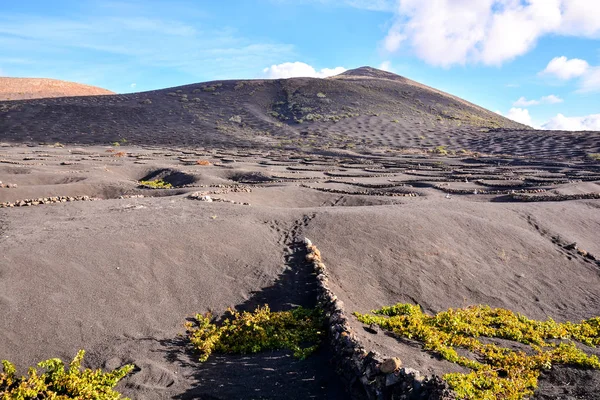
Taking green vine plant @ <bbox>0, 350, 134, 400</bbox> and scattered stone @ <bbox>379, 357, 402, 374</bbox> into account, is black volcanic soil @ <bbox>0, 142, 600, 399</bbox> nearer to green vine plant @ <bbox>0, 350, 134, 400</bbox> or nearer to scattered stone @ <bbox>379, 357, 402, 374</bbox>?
green vine plant @ <bbox>0, 350, 134, 400</bbox>

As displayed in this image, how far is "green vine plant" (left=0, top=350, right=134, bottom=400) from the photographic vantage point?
4.95 metres

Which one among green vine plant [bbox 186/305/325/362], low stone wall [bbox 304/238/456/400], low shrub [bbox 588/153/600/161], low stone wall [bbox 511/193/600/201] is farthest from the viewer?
low shrub [bbox 588/153/600/161]

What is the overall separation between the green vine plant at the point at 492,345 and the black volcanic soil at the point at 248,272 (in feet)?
0.96

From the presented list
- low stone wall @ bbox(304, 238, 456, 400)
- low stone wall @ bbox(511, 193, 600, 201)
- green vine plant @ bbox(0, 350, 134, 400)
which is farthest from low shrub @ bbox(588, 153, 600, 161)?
green vine plant @ bbox(0, 350, 134, 400)

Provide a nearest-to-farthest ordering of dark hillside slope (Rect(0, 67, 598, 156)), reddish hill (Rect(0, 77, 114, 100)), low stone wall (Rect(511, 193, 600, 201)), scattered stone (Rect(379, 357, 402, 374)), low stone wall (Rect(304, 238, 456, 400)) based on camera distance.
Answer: low stone wall (Rect(304, 238, 456, 400)) → scattered stone (Rect(379, 357, 402, 374)) → low stone wall (Rect(511, 193, 600, 201)) → dark hillside slope (Rect(0, 67, 598, 156)) → reddish hill (Rect(0, 77, 114, 100))

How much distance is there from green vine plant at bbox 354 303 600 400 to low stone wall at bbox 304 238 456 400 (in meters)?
0.34

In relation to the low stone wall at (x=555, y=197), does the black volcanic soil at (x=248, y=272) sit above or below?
below

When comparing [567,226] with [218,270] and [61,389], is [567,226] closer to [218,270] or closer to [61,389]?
[218,270]

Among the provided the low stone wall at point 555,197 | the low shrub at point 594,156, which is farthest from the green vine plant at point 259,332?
the low shrub at point 594,156

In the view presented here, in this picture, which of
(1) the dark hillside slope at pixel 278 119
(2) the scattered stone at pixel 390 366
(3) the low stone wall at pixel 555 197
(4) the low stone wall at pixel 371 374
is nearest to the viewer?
(4) the low stone wall at pixel 371 374

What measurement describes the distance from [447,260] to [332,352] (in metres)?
4.89

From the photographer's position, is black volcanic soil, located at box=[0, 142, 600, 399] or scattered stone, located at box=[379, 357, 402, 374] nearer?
scattered stone, located at box=[379, 357, 402, 374]

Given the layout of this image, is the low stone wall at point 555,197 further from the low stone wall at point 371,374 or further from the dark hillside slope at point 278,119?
the dark hillside slope at point 278,119

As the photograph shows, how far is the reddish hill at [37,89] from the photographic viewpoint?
264 ft
